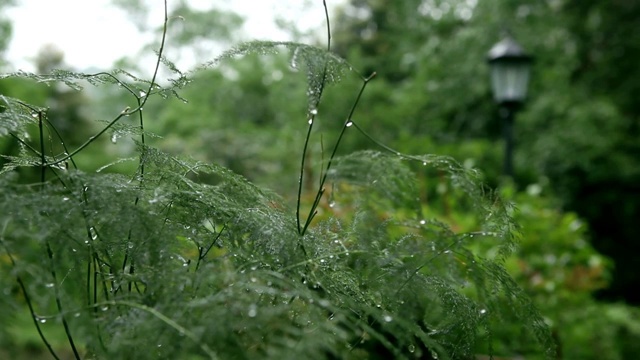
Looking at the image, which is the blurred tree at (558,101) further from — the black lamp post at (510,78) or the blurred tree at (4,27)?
the blurred tree at (4,27)

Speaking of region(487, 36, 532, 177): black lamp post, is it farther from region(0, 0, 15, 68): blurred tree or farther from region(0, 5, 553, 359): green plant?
region(0, 0, 15, 68): blurred tree

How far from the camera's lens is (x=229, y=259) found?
137 cm

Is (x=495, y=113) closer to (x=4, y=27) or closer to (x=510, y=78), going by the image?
(x=510, y=78)

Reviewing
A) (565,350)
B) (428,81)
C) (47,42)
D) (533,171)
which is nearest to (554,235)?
(565,350)

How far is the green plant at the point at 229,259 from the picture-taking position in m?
1.09

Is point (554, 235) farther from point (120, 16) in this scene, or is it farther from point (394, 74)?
point (120, 16)

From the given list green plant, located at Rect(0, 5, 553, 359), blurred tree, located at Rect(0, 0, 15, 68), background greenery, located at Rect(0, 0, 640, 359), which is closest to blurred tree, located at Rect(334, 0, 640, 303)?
background greenery, located at Rect(0, 0, 640, 359)

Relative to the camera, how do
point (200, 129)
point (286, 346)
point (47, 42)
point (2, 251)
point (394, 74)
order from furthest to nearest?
point (47, 42), point (200, 129), point (394, 74), point (2, 251), point (286, 346)

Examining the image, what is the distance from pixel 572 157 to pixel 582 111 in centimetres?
72

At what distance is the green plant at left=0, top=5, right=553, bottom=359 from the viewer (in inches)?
43.0

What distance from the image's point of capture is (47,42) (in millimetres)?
17625

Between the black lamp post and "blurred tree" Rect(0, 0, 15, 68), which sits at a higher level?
→ "blurred tree" Rect(0, 0, 15, 68)

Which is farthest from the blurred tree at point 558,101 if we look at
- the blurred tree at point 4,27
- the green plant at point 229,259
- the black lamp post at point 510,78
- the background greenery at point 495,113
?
the green plant at point 229,259

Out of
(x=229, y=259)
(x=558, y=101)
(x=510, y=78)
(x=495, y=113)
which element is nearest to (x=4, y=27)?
(x=495, y=113)
